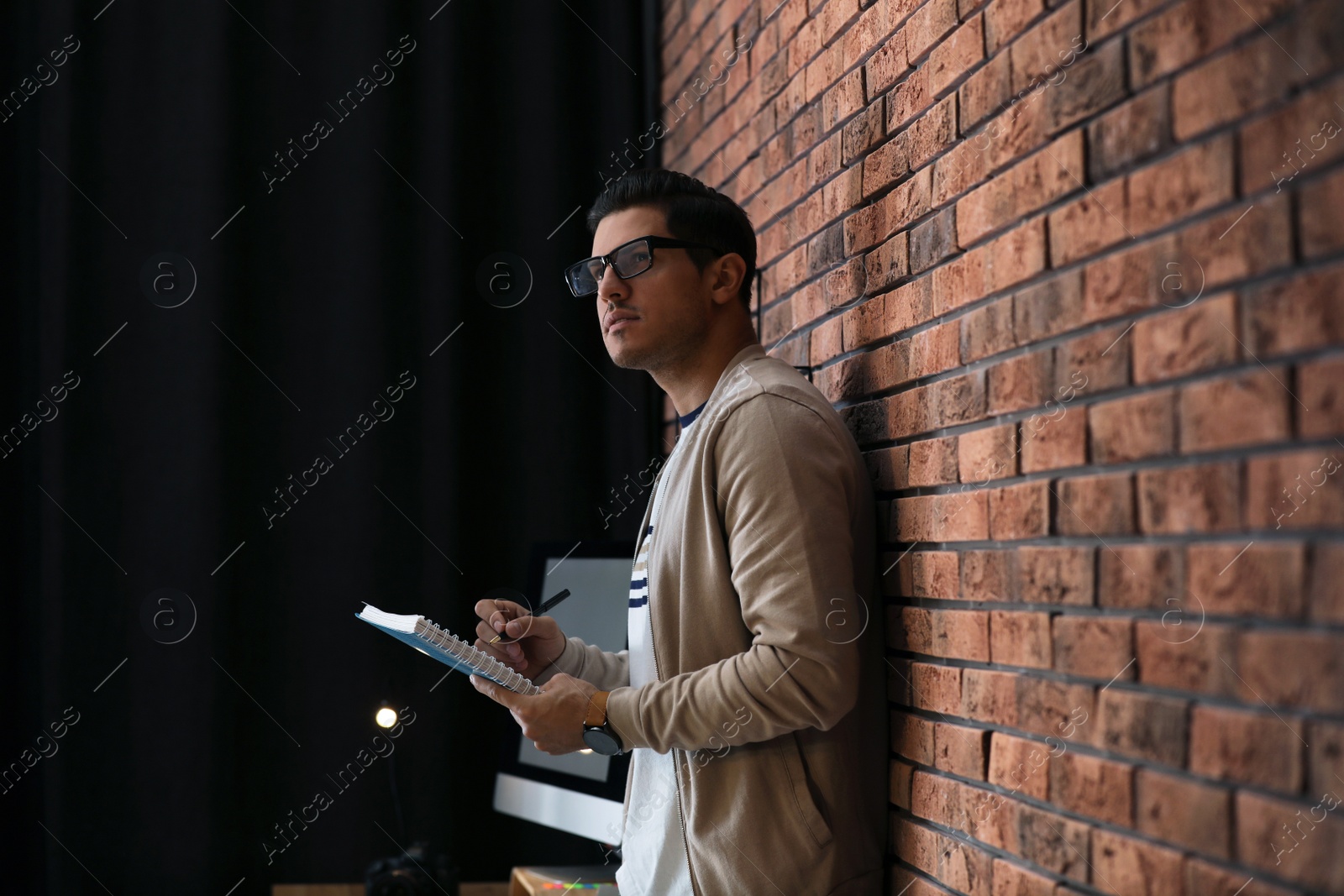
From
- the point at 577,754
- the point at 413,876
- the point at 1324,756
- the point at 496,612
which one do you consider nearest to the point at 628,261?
the point at 496,612

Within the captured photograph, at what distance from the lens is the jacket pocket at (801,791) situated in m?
1.29

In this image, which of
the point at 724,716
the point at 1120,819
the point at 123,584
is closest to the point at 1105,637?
the point at 1120,819

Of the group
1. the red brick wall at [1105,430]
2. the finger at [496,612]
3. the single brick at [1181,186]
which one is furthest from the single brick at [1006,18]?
the finger at [496,612]

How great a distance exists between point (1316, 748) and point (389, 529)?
2.27m

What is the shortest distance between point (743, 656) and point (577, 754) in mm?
938

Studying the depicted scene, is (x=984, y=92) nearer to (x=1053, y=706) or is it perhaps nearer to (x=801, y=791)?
(x=1053, y=706)

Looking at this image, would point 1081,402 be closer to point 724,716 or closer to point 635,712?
point 724,716

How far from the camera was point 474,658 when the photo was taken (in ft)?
4.59

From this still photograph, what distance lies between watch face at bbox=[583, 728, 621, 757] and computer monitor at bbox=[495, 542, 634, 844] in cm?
62

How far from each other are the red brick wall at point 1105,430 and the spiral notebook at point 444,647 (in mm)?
510

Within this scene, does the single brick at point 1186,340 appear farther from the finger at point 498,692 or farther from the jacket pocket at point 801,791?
the finger at point 498,692

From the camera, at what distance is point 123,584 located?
8.32 feet

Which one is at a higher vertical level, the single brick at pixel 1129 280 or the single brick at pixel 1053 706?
the single brick at pixel 1129 280

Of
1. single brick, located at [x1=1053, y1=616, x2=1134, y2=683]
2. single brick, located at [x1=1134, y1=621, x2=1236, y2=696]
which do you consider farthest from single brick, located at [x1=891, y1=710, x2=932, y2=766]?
single brick, located at [x1=1134, y1=621, x2=1236, y2=696]
